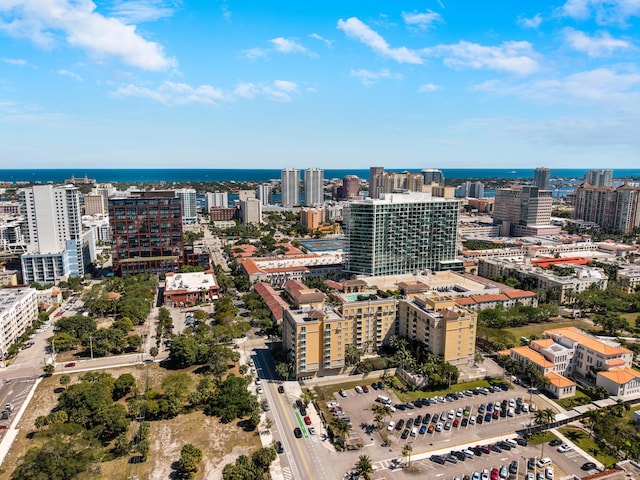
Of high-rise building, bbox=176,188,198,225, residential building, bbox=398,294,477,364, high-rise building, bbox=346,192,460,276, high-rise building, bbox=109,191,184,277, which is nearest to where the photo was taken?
residential building, bbox=398,294,477,364

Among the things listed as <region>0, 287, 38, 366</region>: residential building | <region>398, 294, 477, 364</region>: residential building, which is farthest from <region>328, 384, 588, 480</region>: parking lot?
<region>0, 287, 38, 366</region>: residential building

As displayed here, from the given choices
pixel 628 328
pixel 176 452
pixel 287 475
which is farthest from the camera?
pixel 628 328

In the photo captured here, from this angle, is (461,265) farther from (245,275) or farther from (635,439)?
(635,439)

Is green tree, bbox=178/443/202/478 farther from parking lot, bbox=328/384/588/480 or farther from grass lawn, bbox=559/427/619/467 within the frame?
grass lawn, bbox=559/427/619/467

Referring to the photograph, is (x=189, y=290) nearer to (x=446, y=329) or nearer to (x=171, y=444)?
(x=171, y=444)

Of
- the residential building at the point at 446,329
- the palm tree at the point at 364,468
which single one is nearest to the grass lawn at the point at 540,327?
the residential building at the point at 446,329

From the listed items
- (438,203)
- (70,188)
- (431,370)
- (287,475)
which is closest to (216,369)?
(287,475)
